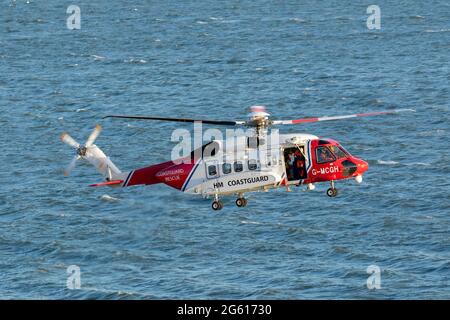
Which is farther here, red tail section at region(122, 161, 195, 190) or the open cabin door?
red tail section at region(122, 161, 195, 190)

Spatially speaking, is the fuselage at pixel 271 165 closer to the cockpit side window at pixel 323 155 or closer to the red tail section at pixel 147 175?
the cockpit side window at pixel 323 155

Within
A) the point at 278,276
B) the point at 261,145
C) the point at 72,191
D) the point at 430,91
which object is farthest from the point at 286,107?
the point at 261,145

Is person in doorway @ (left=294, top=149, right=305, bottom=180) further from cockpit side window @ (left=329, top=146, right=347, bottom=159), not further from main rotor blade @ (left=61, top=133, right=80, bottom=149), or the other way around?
main rotor blade @ (left=61, top=133, right=80, bottom=149)

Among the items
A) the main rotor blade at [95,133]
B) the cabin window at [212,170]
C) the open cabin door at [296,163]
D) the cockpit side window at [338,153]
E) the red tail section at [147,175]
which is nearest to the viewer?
the open cabin door at [296,163]

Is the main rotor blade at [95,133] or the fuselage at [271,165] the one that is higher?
the main rotor blade at [95,133]

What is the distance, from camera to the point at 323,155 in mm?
77188

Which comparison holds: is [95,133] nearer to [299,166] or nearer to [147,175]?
[147,175]

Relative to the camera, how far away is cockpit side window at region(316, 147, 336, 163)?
77125 millimetres

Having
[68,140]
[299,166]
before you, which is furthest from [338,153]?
[68,140]

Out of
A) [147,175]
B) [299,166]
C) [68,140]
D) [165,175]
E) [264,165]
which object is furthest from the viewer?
[68,140]

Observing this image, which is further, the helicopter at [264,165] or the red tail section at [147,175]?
the red tail section at [147,175]

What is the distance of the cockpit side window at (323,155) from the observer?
253ft

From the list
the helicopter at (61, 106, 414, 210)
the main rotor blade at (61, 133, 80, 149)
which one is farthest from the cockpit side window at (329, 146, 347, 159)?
the main rotor blade at (61, 133, 80, 149)

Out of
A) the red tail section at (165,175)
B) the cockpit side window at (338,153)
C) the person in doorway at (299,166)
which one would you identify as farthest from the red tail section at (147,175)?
the cockpit side window at (338,153)
